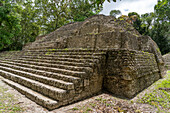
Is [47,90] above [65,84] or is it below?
below

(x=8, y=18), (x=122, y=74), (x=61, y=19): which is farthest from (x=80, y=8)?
(x=122, y=74)

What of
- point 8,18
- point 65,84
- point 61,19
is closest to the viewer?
point 65,84

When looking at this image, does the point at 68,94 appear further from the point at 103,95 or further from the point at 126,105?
the point at 126,105

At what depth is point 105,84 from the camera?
465cm

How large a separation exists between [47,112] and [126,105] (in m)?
2.31

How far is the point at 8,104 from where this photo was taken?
125 inches

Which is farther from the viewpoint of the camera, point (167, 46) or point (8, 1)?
point (167, 46)

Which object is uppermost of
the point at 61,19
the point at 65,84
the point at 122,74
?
the point at 61,19

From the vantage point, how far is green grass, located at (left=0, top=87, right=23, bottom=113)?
287 centimetres

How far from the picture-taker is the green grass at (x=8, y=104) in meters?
2.87

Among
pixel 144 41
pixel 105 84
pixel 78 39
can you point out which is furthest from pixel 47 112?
pixel 144 41

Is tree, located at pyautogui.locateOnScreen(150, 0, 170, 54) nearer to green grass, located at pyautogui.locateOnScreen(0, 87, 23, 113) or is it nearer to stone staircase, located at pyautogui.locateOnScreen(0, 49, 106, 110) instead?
stone staircase, located at pyautogui.locateOnScreen(0, 49, 106, 110)

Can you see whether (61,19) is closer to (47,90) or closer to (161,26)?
(161,26)

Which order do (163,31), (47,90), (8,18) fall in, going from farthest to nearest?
1. (163,31)
2. (8,18)
3. (47,90)
